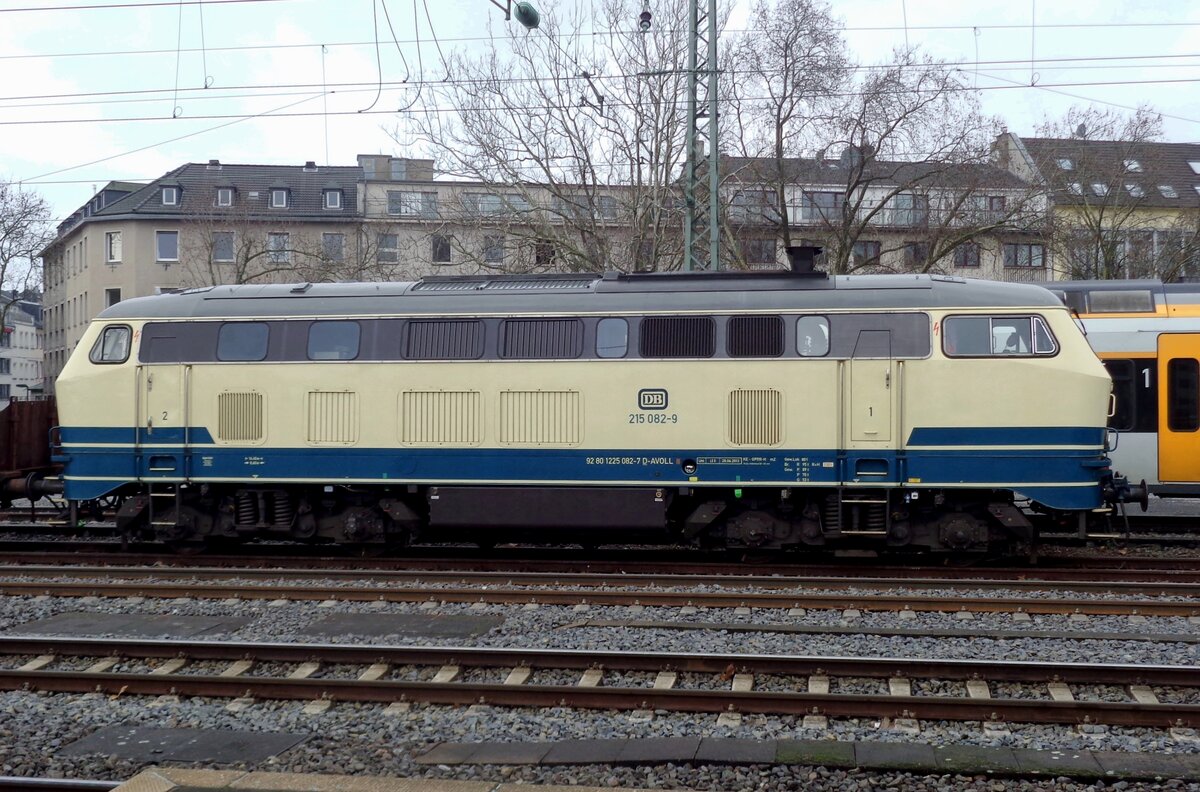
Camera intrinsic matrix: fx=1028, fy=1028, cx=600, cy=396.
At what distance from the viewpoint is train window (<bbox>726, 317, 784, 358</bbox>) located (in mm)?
12750

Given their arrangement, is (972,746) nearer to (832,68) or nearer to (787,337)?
(787,337)

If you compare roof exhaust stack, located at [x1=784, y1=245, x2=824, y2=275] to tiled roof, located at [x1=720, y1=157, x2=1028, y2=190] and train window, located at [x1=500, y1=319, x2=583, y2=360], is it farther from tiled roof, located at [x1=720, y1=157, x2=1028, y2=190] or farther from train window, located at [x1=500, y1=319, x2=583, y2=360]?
tiled roof, located at [x1=720, y1=157, x2=1028, y2=190]

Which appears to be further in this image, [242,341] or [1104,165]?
[1104,165]

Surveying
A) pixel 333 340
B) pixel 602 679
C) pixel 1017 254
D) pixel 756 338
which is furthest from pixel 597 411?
pixel 1017 254

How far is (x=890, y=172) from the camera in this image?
2836 cm

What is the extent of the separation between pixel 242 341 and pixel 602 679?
8077mm

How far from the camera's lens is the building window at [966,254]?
2967cm

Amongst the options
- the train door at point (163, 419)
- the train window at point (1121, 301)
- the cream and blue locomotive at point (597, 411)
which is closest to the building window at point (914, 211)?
the train window at point (1121, 301)

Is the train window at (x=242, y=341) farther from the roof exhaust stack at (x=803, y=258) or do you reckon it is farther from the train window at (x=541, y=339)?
the roof exhaust stack at (x=803, y=258)

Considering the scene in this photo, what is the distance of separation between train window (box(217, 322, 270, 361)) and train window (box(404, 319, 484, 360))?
6.70 feet

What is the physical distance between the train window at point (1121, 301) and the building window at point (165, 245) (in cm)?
4830

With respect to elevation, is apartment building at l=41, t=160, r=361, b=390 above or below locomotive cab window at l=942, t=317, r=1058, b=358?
above

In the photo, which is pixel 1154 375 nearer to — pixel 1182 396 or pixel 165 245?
pixel 1182 396

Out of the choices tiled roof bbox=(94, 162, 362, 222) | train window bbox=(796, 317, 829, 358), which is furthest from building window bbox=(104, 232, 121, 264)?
train window bbox=(796, 317, 829, 358)
